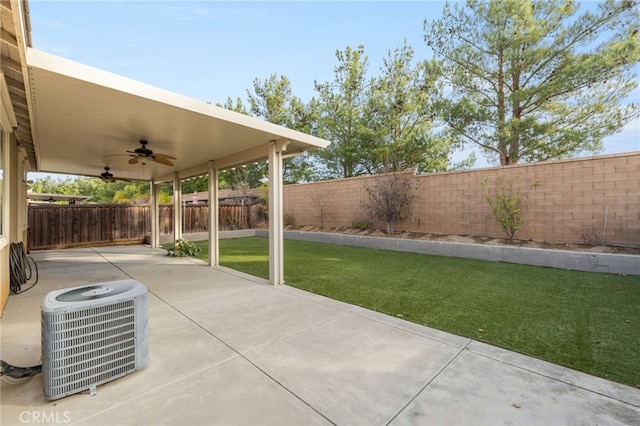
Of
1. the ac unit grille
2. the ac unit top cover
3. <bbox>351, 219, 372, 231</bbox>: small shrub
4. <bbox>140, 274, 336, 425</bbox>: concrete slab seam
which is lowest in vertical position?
<bbox>140, 274, 336, 425</bbox>: concrete slab seam

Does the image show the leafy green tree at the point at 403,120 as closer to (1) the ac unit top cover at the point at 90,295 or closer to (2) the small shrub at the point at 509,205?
(2) the small shrub at the point at 509,205

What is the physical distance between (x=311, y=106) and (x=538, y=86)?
11705mm

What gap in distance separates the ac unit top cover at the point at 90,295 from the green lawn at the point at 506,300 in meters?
2.83

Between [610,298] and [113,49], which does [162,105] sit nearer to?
[610,298]

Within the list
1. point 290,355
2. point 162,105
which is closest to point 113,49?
point 162,105

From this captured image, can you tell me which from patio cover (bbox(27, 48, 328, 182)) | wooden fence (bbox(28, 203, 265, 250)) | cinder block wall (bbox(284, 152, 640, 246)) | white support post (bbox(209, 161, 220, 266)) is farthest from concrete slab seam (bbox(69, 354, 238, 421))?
wooden fence (bbox(28, 203, 265, 250))

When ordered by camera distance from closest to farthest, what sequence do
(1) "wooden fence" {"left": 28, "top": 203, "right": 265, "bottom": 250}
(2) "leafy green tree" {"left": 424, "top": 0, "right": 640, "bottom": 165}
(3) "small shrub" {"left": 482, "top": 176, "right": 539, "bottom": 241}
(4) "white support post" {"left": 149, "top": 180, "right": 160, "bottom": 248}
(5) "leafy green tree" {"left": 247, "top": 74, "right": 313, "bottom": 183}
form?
1. (3) "small shrub" {"left": 482, "top": 176, "right": 539, "bottom": 241}
2. (2) "leafy green tree" {"left": 424, "top": 0, "right": 640, "bottom": 165}
3. (1) "wooden fence" {"left": 28, "top": 203, "right": 265, "bottom": 250}
4. (4) "white support post" {"left": 149, "top": 180, "right": 160, "bottom": 248}
5. (5) "leafy green tree" {"left": 247, "top": 74, "right": 313, "bottom": 183}

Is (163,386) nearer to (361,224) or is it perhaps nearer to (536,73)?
(361,224)

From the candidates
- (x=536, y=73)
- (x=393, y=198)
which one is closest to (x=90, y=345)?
(x=393, y=198)

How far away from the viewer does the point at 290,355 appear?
8.78 feet

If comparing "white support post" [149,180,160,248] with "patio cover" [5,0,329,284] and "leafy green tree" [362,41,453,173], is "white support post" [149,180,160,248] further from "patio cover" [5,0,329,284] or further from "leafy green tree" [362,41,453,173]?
"leafy green tree" [362,41,453,173]

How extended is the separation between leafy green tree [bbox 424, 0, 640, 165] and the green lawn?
5.93 meters

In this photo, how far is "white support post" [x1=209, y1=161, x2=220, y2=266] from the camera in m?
7.12

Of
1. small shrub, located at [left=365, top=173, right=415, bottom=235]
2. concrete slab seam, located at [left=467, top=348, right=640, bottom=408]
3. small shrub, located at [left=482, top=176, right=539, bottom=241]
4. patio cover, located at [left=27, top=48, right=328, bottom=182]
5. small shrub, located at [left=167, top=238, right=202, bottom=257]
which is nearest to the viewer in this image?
concrete slab seam, located at [left=467, top=348, right=640, bottom=408]
